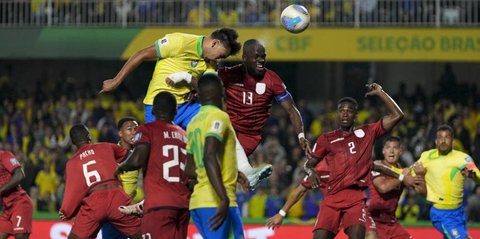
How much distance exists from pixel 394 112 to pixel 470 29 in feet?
39.0

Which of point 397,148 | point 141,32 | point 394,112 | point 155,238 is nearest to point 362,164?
point 394,112

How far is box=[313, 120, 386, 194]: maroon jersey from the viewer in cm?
1363

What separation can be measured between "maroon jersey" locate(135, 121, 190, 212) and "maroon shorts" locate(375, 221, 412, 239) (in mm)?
5029

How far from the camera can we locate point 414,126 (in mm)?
24625

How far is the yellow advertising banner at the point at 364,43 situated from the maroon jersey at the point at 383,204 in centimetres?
986

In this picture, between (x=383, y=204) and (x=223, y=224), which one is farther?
(x=383, y=204)

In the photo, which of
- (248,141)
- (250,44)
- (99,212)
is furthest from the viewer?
(248,141)

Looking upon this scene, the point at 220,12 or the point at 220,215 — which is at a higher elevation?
the point at 220,12

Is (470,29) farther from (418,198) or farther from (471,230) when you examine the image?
(471,230)

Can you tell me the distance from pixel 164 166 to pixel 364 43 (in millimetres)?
14726

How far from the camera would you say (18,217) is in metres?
15.8

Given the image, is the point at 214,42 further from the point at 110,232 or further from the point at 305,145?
the point at 110,232

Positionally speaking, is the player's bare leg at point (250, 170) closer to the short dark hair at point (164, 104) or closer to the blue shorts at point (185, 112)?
the blue shorts at point (185, 112)

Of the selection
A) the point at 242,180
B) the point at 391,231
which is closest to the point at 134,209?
the point at 242,180
